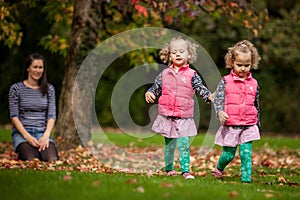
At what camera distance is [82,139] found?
35.8ft

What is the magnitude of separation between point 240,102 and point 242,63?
0.48m

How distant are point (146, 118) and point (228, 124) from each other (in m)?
15.9

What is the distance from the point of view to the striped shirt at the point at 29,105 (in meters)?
8.90

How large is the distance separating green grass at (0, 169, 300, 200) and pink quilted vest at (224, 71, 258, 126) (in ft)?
2.70

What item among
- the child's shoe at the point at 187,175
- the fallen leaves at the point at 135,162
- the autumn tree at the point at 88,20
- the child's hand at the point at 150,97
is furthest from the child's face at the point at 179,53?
the autumn tree at the point at 88,20

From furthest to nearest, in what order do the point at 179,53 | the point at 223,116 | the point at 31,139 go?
the point at 31,139 → the point at 179,53 → the point at 223,116

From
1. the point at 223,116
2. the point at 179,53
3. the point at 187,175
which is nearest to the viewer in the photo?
the point at 223,116

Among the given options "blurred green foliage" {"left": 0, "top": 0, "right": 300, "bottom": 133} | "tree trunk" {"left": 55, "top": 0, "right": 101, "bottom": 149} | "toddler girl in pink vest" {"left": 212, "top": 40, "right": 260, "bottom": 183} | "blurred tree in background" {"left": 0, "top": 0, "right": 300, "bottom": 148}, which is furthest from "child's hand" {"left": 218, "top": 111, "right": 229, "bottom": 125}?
"blurred green foliage" {"left": 0, "top": 0, "right": 300, "bottom": 133}

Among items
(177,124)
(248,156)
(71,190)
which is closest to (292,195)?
(248,156)

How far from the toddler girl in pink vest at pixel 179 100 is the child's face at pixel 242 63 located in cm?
45

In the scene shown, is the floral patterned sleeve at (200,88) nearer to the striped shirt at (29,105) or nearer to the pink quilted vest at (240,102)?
the pink quilted vest at (240,102)

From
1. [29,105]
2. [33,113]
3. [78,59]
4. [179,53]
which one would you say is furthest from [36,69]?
[179,53]

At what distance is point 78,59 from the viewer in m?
10.8

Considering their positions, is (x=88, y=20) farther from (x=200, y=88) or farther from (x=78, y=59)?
(x=200, y=88)
